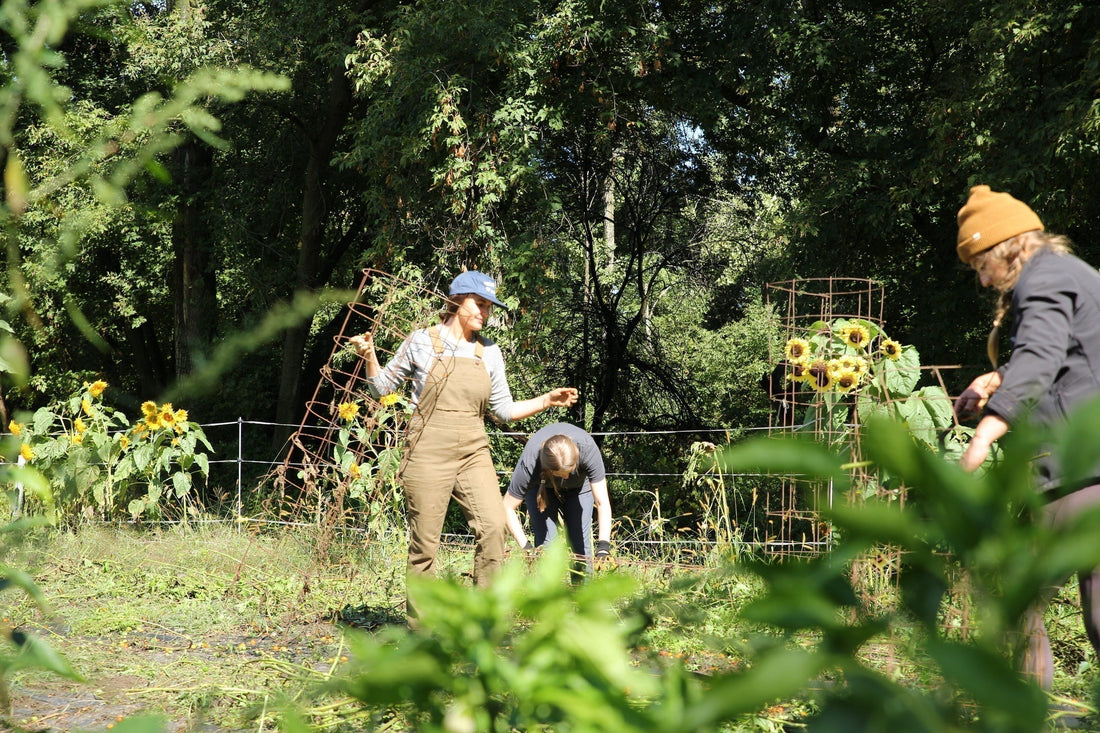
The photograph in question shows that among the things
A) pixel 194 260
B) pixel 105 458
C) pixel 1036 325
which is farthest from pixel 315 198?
pixel 1036 325

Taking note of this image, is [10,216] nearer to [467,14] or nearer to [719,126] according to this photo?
[467,14]

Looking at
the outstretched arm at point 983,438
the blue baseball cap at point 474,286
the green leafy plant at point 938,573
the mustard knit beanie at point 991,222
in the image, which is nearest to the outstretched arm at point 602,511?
the blue baseball cap at point 474,286

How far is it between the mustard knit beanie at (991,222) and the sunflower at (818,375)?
1.49 metres

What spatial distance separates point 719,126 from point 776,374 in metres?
4.19

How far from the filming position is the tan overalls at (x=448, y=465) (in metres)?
4.12

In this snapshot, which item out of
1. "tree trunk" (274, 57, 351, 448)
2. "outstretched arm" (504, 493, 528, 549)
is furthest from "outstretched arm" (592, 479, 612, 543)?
"tree trunk" (274, 57, 351, 448)

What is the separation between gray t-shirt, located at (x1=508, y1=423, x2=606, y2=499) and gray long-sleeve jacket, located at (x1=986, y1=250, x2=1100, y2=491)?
10.8 feet

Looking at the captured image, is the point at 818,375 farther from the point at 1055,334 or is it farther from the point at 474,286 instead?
the point at 1055,334

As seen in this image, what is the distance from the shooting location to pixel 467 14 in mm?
9094

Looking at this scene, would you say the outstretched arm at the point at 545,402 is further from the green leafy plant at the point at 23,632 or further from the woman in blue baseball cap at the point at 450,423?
the green leafy plant at the point at 23,632

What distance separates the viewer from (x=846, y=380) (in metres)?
4.01

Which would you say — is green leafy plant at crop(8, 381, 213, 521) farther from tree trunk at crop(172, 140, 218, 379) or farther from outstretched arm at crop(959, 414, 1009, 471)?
tree trunk at crop(172, 140, 218, 379)

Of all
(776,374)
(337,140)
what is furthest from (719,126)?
(337,140)

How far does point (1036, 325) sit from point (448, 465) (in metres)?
2.45
